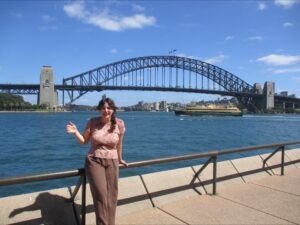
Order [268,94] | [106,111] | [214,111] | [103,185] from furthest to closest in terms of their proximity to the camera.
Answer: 1. [268,94]
2. [214,111]
3. [106,111]
4. [103,185]

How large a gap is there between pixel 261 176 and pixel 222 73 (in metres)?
137

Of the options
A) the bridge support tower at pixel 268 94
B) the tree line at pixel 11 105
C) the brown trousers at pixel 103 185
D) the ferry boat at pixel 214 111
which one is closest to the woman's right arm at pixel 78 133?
the brown trousers at pixel 103 185

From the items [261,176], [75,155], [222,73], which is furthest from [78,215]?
[222,73]

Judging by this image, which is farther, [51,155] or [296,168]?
[51,155]

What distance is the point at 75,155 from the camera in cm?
1917

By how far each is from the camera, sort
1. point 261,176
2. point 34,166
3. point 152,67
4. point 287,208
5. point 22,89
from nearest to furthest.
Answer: point 287,208 → point 261,176 → point 34,166 → point 22,89 → point 152,67

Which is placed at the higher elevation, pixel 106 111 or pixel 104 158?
pixel 106 111

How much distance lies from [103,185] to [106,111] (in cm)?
74

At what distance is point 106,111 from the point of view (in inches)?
151

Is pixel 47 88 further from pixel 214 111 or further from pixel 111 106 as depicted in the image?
pixel 111 106

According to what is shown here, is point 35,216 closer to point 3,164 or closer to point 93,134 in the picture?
point 93,134

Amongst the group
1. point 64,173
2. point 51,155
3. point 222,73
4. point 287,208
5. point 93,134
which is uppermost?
point 222,73

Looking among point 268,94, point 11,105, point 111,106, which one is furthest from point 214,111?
point 111,106

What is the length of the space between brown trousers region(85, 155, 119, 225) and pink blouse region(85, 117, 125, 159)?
6 cm
